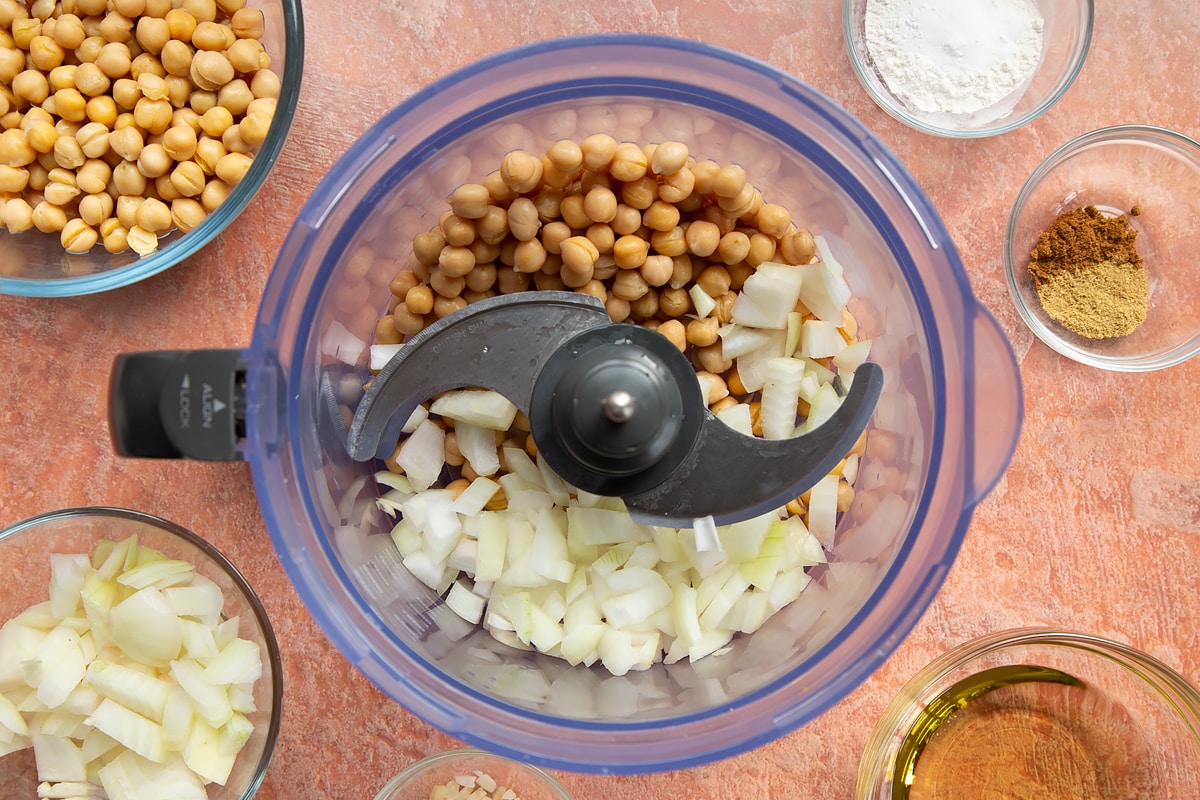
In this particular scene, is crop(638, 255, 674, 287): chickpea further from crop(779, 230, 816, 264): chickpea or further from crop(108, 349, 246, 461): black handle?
crop(108, 349, 246, 461): black handle

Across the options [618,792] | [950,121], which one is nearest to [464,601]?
[618,792]

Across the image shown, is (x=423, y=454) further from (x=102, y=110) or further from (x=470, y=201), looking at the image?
(x=102, y=110)

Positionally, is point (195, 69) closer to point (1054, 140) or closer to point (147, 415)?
point (147, 415)

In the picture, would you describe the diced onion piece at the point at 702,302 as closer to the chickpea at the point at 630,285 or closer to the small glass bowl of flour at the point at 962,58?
→ the chickpea at the point at 630,285

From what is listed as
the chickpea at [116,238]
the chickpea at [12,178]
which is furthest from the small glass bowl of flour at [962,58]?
the chickpea at [12,178]

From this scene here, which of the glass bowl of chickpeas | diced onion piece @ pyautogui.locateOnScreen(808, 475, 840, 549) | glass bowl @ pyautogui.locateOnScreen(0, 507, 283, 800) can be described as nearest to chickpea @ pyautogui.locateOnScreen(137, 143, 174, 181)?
the glass bowl of chickpeas

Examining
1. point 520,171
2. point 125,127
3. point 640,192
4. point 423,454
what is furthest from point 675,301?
point 125,127
